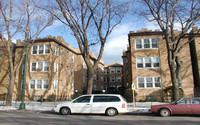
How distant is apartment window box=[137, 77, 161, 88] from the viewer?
2417 centimetres

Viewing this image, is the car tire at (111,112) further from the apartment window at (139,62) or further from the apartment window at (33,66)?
the apartment window at (33,66)

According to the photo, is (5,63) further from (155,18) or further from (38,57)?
(155,18)

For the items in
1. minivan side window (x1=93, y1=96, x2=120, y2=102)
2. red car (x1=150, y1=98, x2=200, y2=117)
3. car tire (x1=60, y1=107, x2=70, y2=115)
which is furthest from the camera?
car tire (x1=60, y1=107, x2=70, y2=115)

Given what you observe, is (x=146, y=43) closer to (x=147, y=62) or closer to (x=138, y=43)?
(x=138, y=43)

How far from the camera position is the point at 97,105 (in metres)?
12.4

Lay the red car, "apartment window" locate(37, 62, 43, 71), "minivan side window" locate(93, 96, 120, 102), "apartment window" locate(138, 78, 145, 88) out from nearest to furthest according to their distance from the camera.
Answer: the red car → "minivan side window" locate(93, 96, 120, 102) → "apartment window" locate(138, 78, 145, 88) → "apartment window" locate(37, 62, 43, 71)

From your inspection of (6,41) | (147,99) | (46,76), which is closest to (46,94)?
(46,76)

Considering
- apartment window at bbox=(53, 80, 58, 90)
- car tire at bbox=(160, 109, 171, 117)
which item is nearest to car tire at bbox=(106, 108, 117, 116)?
car tire at bbox=(160, 109, 171, 117)

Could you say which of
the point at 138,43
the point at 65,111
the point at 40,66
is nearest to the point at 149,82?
the point at 138,43

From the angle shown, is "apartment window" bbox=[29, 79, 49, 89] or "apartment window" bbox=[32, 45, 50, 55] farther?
"apartment window" bbox=[32, 45, 50, 55]

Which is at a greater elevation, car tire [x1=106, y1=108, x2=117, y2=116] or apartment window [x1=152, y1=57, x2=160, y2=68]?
apartment window [x1=152, y1=57, x2=160, y2=68]

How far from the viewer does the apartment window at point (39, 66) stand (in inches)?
1081

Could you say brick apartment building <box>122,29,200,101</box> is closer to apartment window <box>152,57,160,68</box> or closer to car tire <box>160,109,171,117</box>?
apartment window <box>152,57,160,68</box>

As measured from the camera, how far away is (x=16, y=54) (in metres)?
29.0
